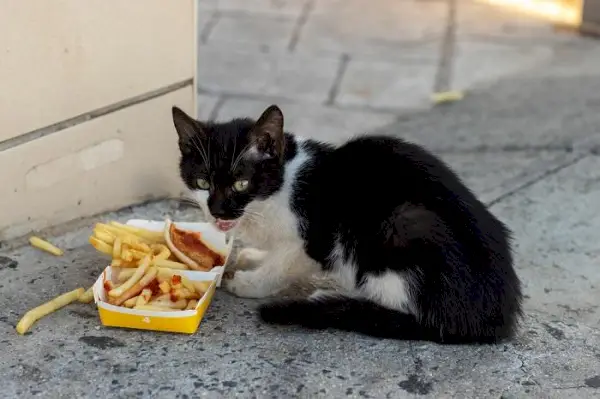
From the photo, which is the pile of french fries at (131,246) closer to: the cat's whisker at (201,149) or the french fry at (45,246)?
the french fry at (45,246)

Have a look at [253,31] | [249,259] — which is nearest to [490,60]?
[253,31]

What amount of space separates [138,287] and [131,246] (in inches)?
8.4

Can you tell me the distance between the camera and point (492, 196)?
166 inches

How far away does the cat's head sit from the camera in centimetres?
291

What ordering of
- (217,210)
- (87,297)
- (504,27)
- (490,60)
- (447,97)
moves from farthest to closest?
(504,27), (490,60), (447,97), (87,297), (217,210)

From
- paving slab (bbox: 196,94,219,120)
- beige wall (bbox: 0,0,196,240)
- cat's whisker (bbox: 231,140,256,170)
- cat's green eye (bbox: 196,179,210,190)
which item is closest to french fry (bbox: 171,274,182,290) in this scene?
cat's green eye (bbox: 196,179,210,190)

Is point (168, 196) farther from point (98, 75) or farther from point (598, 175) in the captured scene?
point (598, 175)

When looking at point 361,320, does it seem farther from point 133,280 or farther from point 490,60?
point 490,60

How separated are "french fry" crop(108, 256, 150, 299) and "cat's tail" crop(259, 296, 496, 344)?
0.47 metres

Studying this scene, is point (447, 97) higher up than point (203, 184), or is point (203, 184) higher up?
point (203, 184)

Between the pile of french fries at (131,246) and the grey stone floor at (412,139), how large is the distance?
202mm

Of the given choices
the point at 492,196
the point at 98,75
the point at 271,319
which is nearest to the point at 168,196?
the point at 98,75

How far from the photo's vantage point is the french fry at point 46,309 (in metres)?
2.82

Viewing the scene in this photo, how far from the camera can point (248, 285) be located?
314cm
